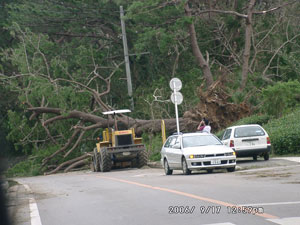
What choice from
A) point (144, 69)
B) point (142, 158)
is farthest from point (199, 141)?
point (144, 69)

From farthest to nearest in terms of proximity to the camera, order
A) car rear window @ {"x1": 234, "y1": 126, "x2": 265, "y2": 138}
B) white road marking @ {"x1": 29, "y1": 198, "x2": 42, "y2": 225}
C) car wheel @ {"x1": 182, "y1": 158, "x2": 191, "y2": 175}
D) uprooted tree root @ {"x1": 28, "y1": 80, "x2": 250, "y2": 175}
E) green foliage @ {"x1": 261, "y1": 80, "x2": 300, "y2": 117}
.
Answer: uprooted tree root @ {"x1": 28, "y1": 80, "x2": 250, "y2": 175} → green foliage @ {"x1": 261, "y1": 80, "x2": 300, "y2": 117} → car rear window @ {"x1": 234, "y1": 126, "x2": 265, "y2": 138} → car wheel @ {"x1": 182, "y1": 158, "x2": 191, "y2": 175} → white road marking @ {"x1": 29, "y1": 198, "x2": 42, "y2": 225}

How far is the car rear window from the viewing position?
934 inches

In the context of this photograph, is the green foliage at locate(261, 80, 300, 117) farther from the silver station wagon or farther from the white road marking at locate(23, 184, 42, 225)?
the white road marking at locate(23, 184, 42, 225)

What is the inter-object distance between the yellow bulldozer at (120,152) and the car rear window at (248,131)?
6914 mm

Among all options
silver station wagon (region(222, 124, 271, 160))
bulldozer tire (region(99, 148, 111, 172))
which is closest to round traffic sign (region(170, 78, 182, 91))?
silver station wagon (region(222, 124, 271, 160))

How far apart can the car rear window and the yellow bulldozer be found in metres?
6.91

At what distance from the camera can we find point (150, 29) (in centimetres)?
3834

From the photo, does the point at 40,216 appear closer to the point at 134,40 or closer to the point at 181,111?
the point at 181,111

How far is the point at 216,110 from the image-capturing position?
34188mm

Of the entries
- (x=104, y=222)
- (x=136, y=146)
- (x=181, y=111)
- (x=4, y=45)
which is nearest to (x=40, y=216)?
(x=104, y=222)

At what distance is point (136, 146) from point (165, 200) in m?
18.0

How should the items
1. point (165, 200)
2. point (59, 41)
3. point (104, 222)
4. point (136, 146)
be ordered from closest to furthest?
1. point (104, 222)
2. point (165, 200)
3. point (136, 146)
4. point (59, 41)

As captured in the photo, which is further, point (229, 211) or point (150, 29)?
point (150, 29)

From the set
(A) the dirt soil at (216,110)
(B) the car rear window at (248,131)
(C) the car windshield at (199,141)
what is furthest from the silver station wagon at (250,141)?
(A) the dirt soil at (216,110)
